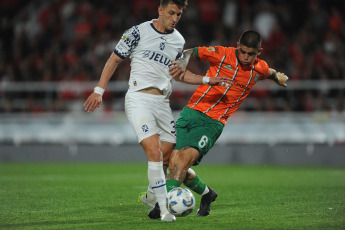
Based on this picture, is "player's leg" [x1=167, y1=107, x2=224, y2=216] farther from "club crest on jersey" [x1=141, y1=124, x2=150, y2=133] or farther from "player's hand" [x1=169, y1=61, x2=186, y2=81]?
"player's hand" [x1=169, y1=61, x2=186, y2=81]

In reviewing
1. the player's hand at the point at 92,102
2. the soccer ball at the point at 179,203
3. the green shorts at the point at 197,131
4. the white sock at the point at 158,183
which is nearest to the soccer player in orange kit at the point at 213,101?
the green shorts at the point at 197,131

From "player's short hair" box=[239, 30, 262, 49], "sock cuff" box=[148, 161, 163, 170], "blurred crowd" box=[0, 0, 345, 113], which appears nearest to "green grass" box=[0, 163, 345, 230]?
"sock cuff" box=[148, 161, 163, 170]

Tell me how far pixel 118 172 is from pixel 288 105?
5052mm

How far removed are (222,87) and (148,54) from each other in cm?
107

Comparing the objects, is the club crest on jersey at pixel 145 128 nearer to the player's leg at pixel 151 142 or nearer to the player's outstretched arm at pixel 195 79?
the player's leg at pixel 151 142

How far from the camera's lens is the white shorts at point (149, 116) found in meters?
6.61

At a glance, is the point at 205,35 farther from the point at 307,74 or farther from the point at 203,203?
the point at 203,203

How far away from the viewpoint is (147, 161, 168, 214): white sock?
6539 millimetres

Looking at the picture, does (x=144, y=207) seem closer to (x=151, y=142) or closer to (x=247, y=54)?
(x=151, y=142)

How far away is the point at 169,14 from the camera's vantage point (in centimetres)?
671

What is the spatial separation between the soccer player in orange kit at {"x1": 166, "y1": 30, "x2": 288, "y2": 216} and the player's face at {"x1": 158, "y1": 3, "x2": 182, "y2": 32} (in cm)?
47

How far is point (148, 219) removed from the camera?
260 inches

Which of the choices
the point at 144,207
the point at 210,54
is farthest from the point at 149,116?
the point at 144,207

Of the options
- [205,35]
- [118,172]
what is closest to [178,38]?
[118,172]
